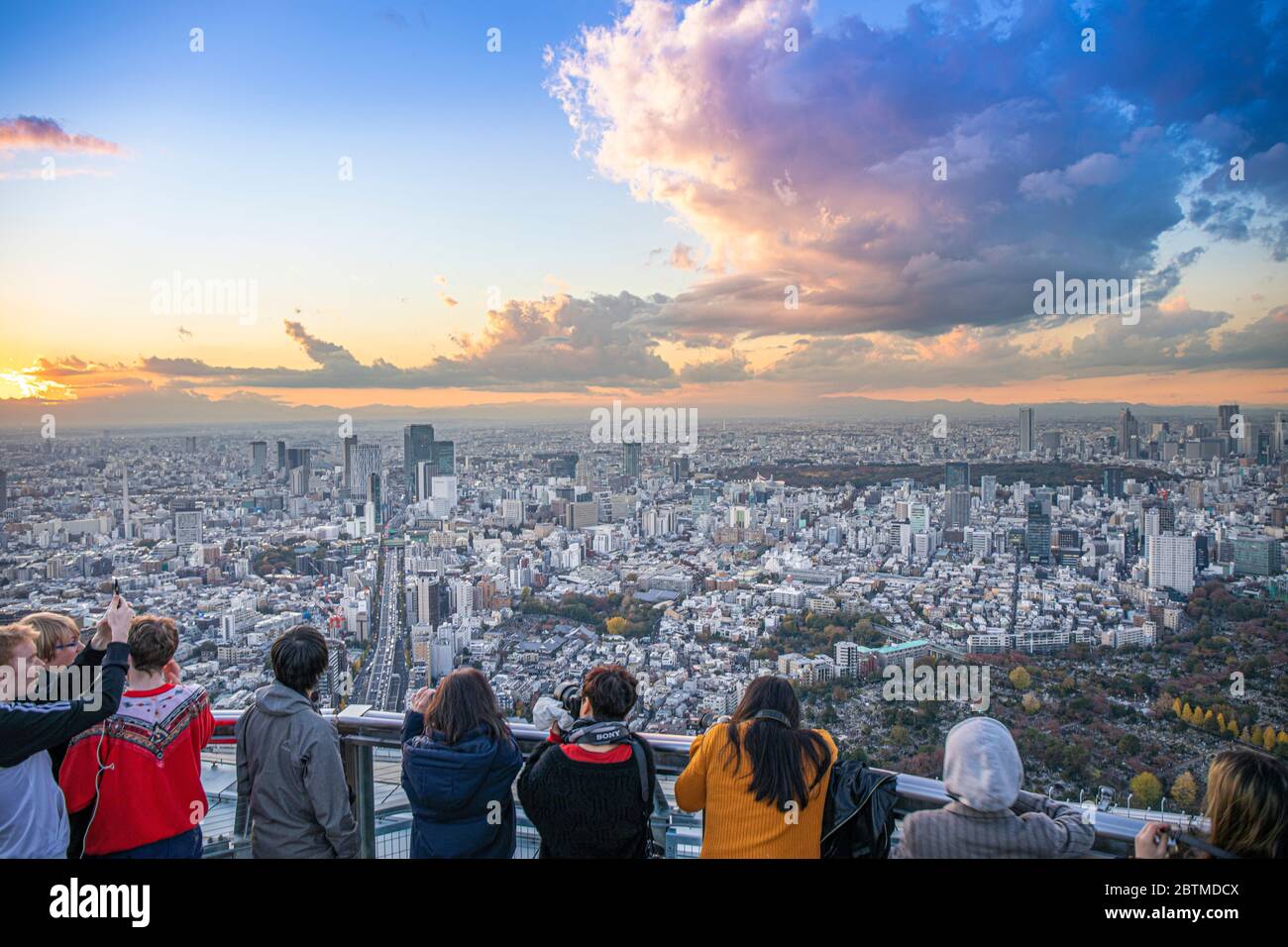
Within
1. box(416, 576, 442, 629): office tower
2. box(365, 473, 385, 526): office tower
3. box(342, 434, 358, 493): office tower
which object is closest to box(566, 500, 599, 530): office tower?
box(365, 473, 385, 526): office tower

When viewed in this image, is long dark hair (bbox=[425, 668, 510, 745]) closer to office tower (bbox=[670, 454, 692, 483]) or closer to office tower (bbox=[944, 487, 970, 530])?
office tower (bbox=[670, 454, 692, 483])

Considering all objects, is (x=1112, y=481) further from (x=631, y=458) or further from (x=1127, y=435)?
(x=631, y=458)

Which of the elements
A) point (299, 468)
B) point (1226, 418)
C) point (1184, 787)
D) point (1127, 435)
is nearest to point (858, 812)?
point (1184, 787)

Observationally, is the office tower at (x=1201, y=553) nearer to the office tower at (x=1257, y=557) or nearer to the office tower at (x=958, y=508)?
the office tower at (x=1257, y=557)
